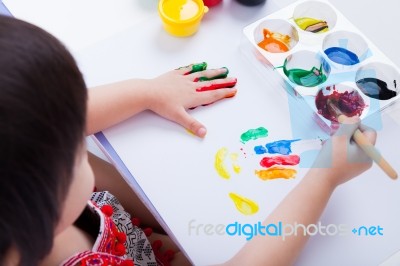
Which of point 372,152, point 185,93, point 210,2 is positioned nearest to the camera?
point 372,152

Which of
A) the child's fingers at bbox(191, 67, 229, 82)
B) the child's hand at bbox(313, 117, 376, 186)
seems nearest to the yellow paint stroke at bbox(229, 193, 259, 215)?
the child's hand at bbox(313, 117, 376, 186)

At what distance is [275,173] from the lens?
72 cm

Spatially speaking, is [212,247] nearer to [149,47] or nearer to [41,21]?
[149,47]

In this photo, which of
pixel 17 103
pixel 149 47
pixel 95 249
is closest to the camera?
pixel 17 103

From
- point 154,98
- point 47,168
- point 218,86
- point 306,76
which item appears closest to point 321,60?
point 306,76

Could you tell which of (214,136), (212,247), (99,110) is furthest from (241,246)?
(99,110)

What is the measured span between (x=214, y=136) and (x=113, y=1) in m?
0.37

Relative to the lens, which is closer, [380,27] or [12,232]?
[12,232]

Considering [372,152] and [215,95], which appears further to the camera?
[215,95]

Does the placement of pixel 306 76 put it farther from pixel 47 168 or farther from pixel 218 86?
pixel 47 168

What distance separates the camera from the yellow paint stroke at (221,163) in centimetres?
72

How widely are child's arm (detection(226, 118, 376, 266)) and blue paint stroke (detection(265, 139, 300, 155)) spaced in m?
0.05

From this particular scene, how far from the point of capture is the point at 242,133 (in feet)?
2.48

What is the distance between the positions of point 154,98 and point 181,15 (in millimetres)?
187
